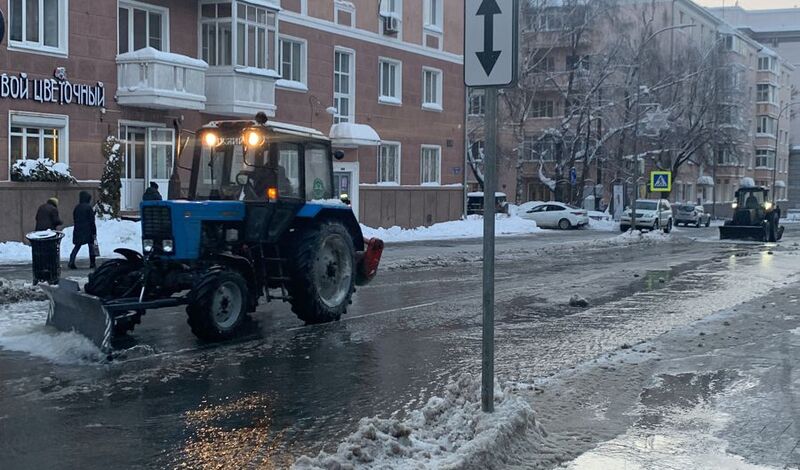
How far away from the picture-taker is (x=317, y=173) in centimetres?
1171

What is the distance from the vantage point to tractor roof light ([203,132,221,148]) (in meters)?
11.1

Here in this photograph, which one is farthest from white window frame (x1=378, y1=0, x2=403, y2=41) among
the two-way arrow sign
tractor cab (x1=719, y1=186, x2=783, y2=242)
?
the two-way arrow sign

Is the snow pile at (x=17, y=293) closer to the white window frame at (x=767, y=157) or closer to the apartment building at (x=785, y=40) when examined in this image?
the white window frame at (x=767, y=157)

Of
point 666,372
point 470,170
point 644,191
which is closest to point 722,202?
point 644,191

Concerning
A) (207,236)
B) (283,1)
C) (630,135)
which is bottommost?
(207,236)

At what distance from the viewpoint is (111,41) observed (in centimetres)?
2403

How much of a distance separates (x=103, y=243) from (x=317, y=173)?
12445 millimetres

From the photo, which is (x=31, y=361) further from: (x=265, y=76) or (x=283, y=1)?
(x=283, y=1)

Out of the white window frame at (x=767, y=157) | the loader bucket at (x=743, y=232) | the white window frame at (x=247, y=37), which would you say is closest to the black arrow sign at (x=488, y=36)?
the white window frame at (x=247, y=37)

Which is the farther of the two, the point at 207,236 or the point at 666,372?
the point at 207,236

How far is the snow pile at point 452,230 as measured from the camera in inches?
1283

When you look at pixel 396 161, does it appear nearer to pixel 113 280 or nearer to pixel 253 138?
pixel 253 138

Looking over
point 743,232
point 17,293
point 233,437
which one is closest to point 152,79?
point 17,293

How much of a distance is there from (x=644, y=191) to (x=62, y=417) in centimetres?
5644
